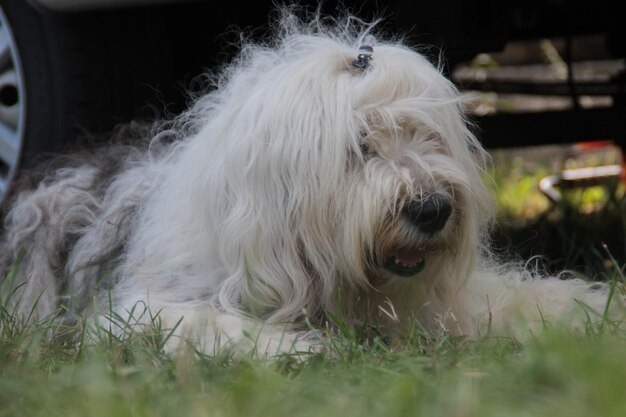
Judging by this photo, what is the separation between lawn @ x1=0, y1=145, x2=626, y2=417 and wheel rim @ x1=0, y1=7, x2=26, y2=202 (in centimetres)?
138

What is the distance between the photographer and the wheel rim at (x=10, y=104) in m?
4.30

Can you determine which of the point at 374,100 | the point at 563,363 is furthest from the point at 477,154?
the point at 563,363

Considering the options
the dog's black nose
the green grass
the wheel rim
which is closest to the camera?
the green grass

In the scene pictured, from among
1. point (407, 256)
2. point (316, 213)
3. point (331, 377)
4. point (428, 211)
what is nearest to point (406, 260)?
point (407, 256)

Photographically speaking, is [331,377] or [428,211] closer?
[331,377]

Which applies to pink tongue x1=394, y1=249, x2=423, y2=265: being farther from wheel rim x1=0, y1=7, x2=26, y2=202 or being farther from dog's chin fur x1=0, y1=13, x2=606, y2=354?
wheel rim x1=0, y1=7, x2=26, y2=202

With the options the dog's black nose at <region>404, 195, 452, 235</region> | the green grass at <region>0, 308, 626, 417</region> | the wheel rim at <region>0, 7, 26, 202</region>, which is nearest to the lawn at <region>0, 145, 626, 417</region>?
the green grass at <region>0, 308, 626, 417</region>

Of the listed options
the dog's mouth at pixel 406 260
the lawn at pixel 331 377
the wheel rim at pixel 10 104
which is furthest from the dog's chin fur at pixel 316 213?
the wheel rim at pixel 10 104

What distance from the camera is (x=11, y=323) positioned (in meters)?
3.12

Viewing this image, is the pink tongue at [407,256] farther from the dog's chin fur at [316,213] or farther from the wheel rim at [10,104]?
the wheel rim at [10,104]

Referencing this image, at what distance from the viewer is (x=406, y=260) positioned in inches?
123

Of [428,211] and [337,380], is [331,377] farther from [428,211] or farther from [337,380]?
[428,211]

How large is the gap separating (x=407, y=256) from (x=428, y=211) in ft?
0.56

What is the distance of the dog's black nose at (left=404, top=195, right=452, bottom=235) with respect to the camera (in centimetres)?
300
